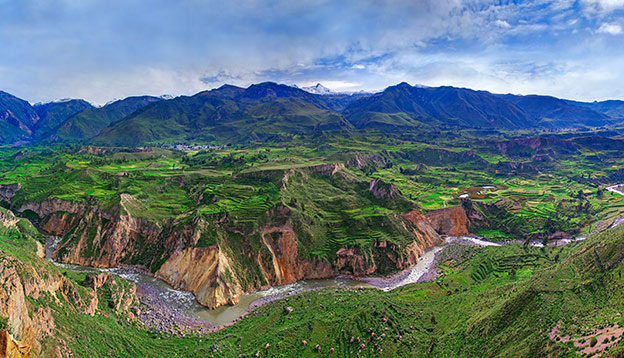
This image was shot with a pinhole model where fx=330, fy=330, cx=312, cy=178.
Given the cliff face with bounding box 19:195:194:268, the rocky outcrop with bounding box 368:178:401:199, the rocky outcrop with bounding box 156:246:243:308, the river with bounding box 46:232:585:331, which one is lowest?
the river with bounding box 46:232:585:331

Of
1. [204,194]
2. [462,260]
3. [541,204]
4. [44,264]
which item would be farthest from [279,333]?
[541,204]

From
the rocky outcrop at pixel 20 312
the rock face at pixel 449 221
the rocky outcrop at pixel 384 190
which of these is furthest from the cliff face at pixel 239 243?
the rocky outcrop at pixel 20 312

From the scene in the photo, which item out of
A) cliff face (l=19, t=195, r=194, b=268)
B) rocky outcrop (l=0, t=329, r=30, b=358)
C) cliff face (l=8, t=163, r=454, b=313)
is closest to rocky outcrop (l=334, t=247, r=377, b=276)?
cliff face (l=8, t=163, r=454, b=313)

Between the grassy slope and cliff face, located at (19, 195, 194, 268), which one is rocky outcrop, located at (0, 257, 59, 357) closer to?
the grassy slope

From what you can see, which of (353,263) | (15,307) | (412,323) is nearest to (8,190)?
(15,307)

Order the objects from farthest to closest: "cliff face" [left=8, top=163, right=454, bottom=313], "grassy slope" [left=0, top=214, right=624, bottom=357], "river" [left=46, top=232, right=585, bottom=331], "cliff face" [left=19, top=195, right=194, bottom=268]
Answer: "cliff face" [left=19, top=195, right=194, bottom=268]
"cliff face" [left=8, top=163, right=454, bottom=313]
"river" [left=46, top=232, right=585, bottom=331]
"grassy slope" [left=0, top=214, right=624, bottom=357]

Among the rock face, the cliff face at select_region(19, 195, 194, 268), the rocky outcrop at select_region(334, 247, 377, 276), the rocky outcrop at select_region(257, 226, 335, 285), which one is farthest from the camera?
the rock face

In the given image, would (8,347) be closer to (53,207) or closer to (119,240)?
(119,240)

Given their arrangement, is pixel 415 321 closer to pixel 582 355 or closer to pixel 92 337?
pixel 582 355
